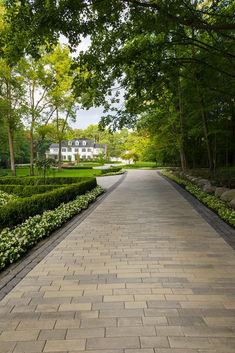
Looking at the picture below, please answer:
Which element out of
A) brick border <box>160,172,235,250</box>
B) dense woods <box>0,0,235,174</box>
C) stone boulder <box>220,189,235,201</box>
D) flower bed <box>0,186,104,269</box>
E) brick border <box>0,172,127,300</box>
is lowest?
brick border <box>0,172,127,300</box>

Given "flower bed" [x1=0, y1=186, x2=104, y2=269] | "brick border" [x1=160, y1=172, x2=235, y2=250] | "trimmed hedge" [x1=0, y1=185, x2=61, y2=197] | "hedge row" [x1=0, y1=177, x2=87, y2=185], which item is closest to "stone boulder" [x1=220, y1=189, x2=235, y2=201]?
"brick border" [x1=160, y1=172, x2=235, y2=250]

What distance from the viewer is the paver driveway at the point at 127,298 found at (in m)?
2.04

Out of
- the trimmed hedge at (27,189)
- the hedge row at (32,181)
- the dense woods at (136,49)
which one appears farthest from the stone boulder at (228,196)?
the hedge row at (32,181)

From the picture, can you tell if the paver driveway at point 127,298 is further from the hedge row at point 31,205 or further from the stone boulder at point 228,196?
the stone boulder at point 228,196

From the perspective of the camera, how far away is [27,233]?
4539mm

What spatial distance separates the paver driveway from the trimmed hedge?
5168mm

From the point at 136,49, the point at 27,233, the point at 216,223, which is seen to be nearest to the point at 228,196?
the point at 216,223

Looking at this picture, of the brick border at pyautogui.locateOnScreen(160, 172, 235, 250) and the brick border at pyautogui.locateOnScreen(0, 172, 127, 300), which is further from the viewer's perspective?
the brick border at pyautogui.locateOnScreen(160, 172, 235, 250)

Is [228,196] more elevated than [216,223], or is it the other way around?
[228,196]

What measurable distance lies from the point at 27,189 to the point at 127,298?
8486mm

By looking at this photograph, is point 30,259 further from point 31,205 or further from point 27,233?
point 31,205

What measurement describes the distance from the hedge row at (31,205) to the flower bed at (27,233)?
37 centimetres

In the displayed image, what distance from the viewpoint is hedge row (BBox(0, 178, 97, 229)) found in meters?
5.22

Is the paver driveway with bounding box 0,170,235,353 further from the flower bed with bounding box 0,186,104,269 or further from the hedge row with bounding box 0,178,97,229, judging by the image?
the hedge row with bounding box 0,178,97,229
